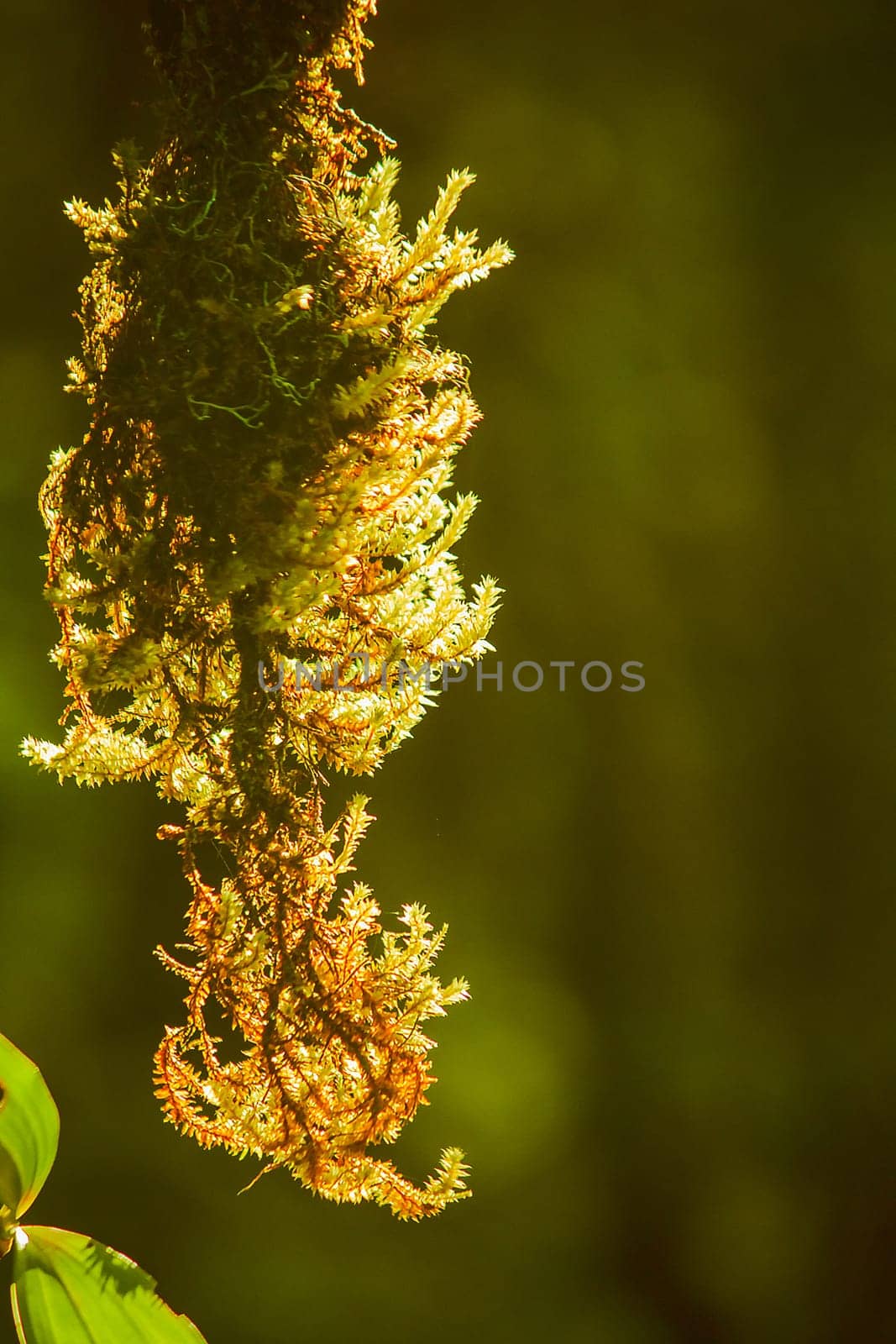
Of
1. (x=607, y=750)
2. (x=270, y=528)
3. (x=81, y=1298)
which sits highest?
(x=607, y=750)

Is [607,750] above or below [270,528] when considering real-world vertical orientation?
above

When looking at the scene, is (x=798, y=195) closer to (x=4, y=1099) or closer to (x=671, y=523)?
(x=671, y=523)

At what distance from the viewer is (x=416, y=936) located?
687 millimetres

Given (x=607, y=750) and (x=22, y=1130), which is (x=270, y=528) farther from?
(x=607, y=750)

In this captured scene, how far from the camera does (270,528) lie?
0.60m

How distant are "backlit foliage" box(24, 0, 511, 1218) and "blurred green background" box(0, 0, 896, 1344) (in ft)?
1.33

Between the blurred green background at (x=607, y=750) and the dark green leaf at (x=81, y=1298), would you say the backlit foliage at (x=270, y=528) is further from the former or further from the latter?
the blurred green background at (x=607, y=750)

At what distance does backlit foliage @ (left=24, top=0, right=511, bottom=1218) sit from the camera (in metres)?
0.61

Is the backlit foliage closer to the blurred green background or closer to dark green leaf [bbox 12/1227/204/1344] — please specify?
dark green leaf [bbox 12/1227/204/1344]

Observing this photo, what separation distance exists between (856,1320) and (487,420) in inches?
46.6

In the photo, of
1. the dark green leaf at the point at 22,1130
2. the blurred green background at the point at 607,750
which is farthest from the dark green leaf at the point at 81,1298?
the blurred green background at the point at 607,750

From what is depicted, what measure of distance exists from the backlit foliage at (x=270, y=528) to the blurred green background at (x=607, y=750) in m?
0.41

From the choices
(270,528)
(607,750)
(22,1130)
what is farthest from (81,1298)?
(607,750)

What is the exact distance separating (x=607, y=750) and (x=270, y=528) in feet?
2.08
